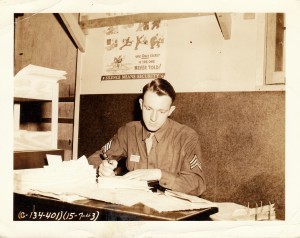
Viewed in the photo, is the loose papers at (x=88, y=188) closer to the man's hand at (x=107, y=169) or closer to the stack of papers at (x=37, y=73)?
the man's hand at (x=107, y=169)

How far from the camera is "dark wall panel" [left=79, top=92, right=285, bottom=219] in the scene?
1070 millimetres

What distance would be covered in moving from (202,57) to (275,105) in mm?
372

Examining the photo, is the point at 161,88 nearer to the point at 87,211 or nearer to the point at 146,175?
the point at 146,175

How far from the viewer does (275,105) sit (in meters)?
1.09

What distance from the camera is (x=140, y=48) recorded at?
126 cm

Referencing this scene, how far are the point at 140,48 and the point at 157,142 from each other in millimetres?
428

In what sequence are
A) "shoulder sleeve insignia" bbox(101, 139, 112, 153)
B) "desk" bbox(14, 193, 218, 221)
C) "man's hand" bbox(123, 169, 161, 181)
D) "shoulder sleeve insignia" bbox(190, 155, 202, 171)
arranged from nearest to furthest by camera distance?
"desk" bbox(14, 193, 218, 221), "man's hand" bbox(123, 169, 161, 181), "shoulder sleeve insignia" bbox(190, 155, 202, 171), "shoulder sleeve insignia" bbox(101, 139, 112, 153)

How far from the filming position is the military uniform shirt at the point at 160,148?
3.71 feet

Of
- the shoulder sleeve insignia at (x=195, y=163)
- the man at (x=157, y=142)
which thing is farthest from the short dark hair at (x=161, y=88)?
the shoulder sleeve insignia at (x=195, y=163)

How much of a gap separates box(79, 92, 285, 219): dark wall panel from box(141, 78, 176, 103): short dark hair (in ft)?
0.34

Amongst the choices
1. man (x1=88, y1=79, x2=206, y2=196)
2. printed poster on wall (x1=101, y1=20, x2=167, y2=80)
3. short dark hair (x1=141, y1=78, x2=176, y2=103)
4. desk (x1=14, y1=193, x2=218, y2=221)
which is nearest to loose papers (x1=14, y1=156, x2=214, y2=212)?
desk (x1=14, y1=193, x2=218, y2=221)

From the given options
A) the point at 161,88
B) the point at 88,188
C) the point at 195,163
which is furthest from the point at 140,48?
the point at 88,188
